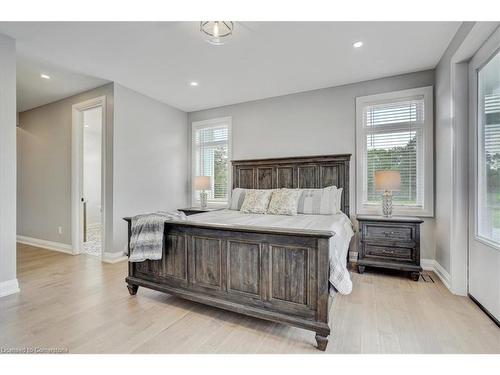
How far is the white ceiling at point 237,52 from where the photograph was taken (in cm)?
241

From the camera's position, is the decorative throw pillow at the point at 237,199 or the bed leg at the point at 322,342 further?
the decorative throw pillow at the point at 237,199

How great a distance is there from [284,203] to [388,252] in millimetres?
1486

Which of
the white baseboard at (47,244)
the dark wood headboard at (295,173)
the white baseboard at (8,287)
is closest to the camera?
the white baseboard at (8,287)

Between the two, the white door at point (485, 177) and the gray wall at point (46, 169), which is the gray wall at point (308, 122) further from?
the gray wall at point (46, 169)

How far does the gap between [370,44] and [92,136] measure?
7.45 metres

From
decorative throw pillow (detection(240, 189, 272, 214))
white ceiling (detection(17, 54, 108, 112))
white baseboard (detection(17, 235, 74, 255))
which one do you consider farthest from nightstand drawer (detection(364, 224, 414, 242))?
white baseboard (detection(17, 235, 74, 255))

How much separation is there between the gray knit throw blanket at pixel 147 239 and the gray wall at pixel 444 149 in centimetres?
316

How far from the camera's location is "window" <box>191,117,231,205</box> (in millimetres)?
4893

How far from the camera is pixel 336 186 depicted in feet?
12.3

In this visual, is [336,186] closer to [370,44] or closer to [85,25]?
[370,44]

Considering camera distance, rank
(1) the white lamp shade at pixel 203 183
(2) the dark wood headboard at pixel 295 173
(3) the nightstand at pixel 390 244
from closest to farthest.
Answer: (3) the nightstand at pixel 390 244 < (2) the dark wood headboard at pixel 295 173 < (1) the white lamp shade at pixel 203 183

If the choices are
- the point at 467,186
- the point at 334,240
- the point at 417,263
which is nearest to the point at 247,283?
the point at 334,240

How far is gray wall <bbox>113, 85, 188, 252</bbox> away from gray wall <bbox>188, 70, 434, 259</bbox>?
1.17 m

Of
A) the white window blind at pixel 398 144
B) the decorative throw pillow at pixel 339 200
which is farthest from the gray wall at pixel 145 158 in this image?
the white window blind at pixel 398 144
